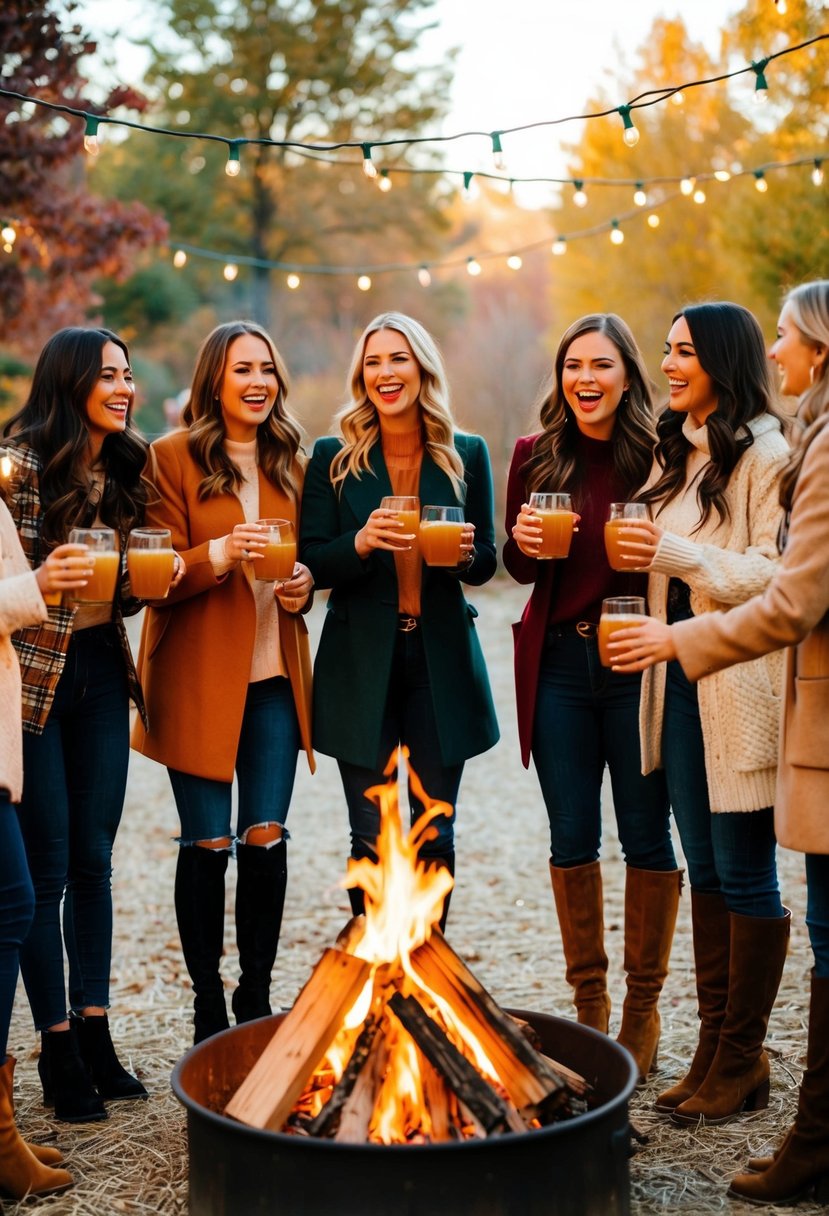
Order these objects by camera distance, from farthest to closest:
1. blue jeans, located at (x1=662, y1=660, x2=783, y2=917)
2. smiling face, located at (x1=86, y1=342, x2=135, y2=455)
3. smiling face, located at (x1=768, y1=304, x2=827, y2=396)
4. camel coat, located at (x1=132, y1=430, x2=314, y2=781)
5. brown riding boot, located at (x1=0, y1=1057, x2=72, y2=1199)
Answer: camel coat, located at (x1=132, y1=430, x2=314, y2=781), smiling face, located at (x1=86, y1=342, x2=135, y2=455), blue jeans, located at (x1=662, y1=660, x2=783, y2=917), brown riding boot, located at (x1=0, y1=1057, x2=72, y2=1199), smiling face, located at (x1=768, y1=304, x2=827, y2=396)

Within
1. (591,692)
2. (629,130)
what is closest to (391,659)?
(591,692)

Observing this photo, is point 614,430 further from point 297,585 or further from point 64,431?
point 64,431

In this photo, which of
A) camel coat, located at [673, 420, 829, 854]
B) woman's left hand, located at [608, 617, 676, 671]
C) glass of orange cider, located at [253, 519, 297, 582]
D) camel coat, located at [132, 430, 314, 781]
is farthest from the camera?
camel coat, located at [132, 430, 314, 781]

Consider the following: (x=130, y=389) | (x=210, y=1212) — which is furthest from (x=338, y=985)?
(x=130, y=389)

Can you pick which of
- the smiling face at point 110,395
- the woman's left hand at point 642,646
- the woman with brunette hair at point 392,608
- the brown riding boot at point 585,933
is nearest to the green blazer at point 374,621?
the woman with brunette hair at point 392,608

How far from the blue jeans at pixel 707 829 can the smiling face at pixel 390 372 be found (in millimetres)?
1106

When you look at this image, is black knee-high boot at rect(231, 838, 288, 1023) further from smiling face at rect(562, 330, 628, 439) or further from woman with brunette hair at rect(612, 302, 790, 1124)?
smiling face at rect(562, 330, 628, 439)

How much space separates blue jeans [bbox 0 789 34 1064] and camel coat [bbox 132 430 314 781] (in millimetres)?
807

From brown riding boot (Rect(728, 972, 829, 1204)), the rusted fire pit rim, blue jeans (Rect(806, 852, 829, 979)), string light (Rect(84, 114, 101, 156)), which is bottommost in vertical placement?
brown riding boot (Rect(728, 972, 829, 1204))

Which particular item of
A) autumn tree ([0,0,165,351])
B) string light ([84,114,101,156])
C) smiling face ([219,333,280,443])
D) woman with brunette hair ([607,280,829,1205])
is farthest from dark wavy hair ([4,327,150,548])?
autumn tree ([0,0,165,351])

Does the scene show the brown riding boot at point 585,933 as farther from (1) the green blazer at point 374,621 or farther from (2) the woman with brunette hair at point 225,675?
(2) the woman with brunette hair at point 225,675

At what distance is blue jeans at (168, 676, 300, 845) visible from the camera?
12.1ft

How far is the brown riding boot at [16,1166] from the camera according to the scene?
305 centimetres

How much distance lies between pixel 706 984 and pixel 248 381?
7.03 feet
